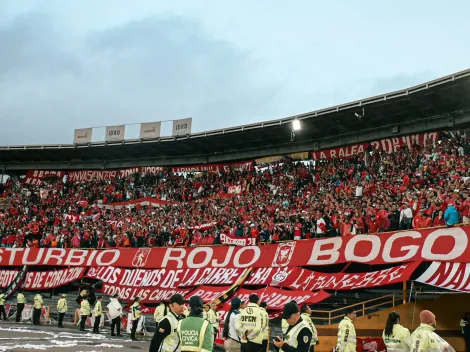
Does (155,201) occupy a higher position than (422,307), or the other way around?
(155,201)

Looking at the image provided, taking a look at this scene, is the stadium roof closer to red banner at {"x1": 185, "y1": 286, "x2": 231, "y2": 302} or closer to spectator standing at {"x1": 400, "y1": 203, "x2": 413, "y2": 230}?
spectator standing at {"x1": 400, "y1": 203, "x2": 413, "y2": 230}

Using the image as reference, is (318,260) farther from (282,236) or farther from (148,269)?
(148,269)

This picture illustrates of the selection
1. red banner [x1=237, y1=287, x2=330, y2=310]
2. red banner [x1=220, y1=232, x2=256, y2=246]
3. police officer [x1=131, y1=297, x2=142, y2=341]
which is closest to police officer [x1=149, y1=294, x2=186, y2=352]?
red banner [x1=237, y1=287, x2=330, y2=310]

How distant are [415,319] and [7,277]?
2333 centimetres

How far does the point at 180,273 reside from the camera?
2422 centimetres

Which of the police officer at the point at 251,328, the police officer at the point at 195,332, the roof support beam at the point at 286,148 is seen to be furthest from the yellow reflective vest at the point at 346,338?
the roof support beam at the point at 286,148

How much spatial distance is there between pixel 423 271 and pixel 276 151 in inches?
834

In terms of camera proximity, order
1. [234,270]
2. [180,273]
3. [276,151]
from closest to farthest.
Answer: [234,270] < [180,273] < [276,151]

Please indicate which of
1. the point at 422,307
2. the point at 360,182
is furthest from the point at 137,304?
the point at 360,182

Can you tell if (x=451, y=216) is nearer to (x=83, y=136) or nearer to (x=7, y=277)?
(x=7, y=277)

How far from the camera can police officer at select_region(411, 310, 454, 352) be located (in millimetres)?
7418

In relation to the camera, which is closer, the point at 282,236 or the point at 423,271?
the point at 423,271

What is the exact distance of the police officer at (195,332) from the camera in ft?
23.1

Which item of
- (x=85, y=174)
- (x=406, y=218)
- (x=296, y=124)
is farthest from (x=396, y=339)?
(x=85, y=174)
